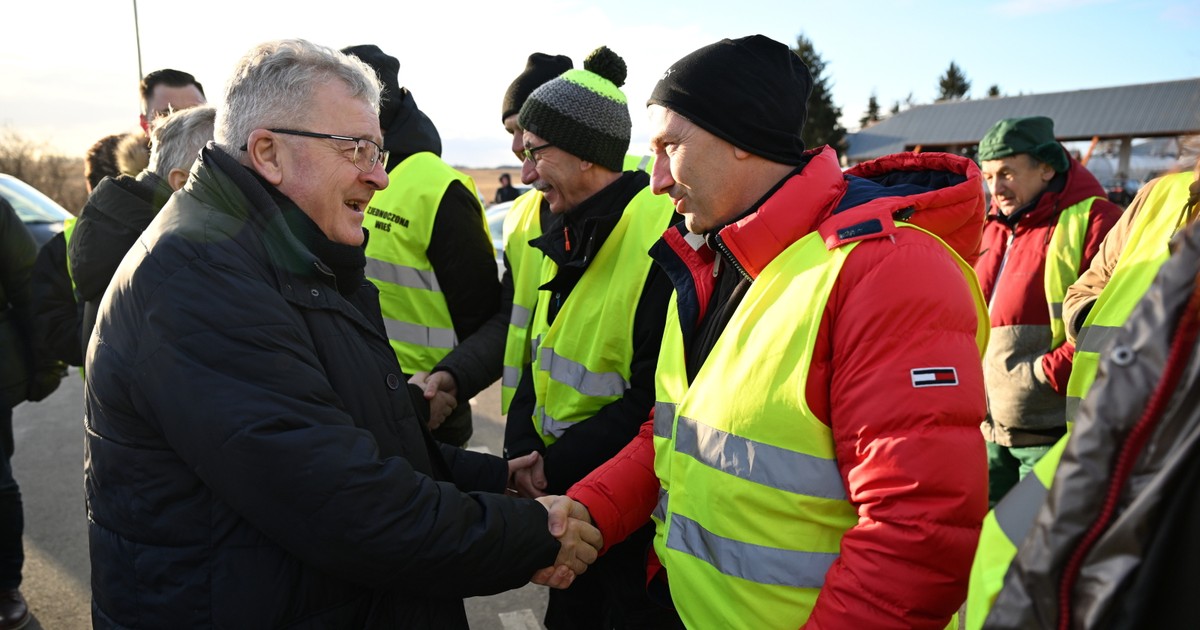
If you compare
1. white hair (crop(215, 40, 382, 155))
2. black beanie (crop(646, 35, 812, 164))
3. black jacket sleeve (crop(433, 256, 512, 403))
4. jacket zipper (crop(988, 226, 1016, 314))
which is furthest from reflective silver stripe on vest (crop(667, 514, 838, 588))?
jacket zipper (crop(988, 226, 1016, 314))

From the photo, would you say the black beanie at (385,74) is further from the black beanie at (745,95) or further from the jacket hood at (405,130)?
the black beanie at (745,95)


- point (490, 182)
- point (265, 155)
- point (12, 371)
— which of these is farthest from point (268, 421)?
point (490, 182)

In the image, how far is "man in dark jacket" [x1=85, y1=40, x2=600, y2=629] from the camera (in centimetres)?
153

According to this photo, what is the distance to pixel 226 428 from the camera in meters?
1.50

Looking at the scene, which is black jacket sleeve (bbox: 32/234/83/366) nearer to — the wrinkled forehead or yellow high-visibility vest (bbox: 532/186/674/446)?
the wrinkled forehead

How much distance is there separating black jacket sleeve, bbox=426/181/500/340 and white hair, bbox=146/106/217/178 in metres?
0.97

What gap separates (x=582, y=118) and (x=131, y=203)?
74.0 inches

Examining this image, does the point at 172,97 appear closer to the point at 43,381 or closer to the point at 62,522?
the point at 43,381

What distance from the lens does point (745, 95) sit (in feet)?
6.13

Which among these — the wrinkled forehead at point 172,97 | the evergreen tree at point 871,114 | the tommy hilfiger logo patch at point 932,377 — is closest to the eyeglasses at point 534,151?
the tommy hilfiger logo patch at point 932,377

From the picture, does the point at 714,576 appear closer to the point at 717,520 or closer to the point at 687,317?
the point at 717,520

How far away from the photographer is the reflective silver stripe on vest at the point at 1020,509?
1.04 meters

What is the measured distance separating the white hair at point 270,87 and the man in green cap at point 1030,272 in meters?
3.36

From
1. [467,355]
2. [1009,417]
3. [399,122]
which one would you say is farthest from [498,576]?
[1009,417]
